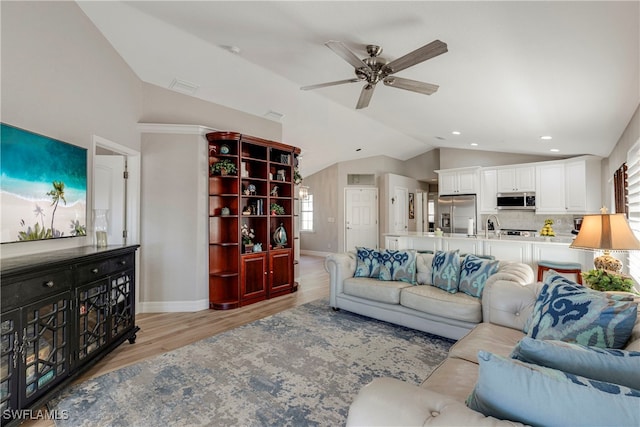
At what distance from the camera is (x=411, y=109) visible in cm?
462

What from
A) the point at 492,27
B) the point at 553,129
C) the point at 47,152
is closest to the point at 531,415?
the point at 492,27

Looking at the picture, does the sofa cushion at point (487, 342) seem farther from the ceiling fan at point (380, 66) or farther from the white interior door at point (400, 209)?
the white interior door at point (400, 209)

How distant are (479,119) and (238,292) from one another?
4148mm

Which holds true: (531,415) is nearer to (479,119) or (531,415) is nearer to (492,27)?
(492,27)

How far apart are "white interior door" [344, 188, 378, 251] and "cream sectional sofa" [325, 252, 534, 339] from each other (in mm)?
4348

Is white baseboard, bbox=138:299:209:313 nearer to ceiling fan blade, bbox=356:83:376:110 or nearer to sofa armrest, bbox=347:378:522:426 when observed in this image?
ceiling fan blade, bbox=356:83:376:110

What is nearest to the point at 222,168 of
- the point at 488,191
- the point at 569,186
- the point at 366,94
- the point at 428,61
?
the point at 366,94

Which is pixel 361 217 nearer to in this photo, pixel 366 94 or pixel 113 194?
pixel 366 94

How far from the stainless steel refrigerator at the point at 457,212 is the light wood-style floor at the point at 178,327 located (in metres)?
4.02

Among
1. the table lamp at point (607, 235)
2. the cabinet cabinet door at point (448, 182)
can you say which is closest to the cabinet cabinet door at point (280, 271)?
the table lamp at point (607, 235)

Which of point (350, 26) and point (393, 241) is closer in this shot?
point (350, 26)

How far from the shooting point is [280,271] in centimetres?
485

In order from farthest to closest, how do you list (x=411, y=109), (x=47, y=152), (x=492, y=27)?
1. (x=411, y=109)
2. (x=47, y=152)
3. (x=492, y=27)

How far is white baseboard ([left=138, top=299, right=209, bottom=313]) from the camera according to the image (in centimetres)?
400
